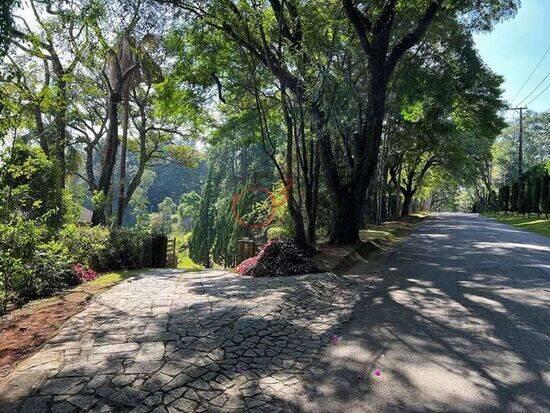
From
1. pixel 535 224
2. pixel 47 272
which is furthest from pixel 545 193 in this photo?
pixel 47 272

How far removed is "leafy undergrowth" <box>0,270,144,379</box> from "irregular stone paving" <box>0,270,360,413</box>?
0.65 feet

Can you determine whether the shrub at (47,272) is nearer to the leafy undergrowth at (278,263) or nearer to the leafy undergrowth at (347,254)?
the leafy undergrowth at (278,263)

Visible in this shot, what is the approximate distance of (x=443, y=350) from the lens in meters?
5.10

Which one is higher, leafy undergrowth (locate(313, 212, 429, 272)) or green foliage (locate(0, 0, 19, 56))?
green foliage (locate(0, 0, 19, 56))

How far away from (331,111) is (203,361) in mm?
9087

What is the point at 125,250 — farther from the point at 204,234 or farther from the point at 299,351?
the point at 204,234

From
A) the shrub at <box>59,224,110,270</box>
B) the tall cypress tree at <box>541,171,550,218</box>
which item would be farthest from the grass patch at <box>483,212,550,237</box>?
the shrub at <box>59,224,110,270</box>

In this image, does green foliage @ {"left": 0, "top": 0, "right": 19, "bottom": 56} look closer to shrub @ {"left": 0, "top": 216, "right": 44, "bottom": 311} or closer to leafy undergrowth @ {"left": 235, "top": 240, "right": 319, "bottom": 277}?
shrub @ {"left": 0, "top": 216, "right": 44, "bottom": 311}

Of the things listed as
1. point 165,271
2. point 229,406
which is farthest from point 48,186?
point 229,406

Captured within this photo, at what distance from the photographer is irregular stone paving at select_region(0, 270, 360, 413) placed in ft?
12.7

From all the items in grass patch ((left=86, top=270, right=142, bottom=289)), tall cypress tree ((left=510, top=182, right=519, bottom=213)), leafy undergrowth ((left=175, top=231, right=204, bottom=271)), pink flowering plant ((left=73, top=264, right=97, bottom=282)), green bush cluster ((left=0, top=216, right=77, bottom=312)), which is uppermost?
tall cypress tree ((left=510, top=182, right=519, bottom=213))

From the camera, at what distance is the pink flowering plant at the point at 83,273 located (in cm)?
912

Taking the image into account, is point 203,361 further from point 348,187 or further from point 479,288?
point 348,187

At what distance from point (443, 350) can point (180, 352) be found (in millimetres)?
2919
